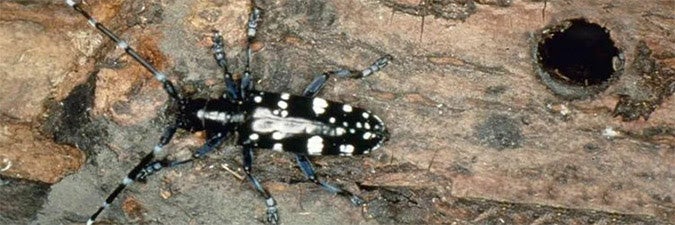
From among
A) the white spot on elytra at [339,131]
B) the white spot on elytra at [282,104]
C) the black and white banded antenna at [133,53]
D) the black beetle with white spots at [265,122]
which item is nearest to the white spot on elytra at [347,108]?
the black beetle with white spots at [265,122]

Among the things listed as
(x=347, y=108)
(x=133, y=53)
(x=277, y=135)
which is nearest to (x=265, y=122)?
(x=277, y=135)

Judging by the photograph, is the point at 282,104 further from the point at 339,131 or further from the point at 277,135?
the point at 339,131

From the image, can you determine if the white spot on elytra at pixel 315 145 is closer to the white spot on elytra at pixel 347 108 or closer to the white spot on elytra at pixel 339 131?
the white spot on elytra at pixel 339 131

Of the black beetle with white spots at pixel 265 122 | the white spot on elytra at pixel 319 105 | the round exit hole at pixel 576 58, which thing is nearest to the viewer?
the round exit hole at pixel 576 58

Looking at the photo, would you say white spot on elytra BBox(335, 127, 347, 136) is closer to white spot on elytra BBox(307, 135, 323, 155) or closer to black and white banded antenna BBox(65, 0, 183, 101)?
white spot on elytra BBox(307, 135, 323, 155)

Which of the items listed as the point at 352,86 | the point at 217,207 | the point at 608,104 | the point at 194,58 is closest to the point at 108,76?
the point at 194,58

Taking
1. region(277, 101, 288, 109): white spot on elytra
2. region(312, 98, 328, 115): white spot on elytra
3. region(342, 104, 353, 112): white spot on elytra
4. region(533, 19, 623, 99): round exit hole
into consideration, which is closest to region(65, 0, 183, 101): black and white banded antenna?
region(277, 101, 288, 109): white spot on elytra

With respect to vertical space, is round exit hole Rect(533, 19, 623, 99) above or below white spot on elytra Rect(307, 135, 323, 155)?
above

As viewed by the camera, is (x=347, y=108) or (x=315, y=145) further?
(x=315, y=145)
